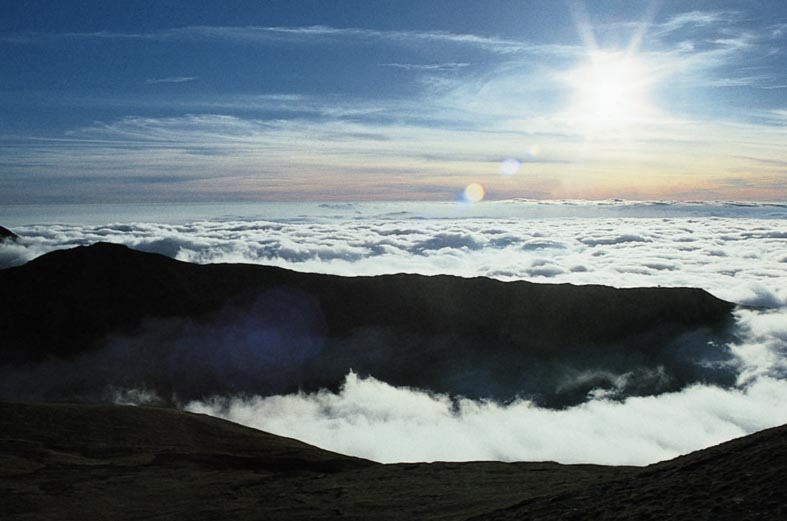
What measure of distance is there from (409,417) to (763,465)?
361 feet

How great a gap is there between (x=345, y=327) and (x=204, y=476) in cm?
9834

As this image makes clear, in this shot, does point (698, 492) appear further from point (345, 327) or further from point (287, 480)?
point (345, 327)

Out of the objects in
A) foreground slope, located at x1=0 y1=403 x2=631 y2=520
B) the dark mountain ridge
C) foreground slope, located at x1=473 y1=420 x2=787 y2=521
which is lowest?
foreground slope, located at x1=0 y1=403 x2=631 y2=520

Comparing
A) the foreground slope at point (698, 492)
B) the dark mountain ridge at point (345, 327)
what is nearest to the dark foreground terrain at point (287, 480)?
the foreground slope at point (698, 492)

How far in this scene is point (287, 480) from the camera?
108 ft

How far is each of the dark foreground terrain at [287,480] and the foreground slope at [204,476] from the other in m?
0.08

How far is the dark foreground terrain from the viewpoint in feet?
40.4

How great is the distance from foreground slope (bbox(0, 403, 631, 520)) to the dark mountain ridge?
78.9 m

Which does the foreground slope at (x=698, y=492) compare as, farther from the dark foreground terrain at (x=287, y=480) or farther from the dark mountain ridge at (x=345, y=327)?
the dark mountain ridge at (x=345, y=327)

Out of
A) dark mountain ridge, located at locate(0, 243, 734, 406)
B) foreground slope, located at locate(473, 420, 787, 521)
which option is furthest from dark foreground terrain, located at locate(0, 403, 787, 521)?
dark mountain ridge, located at locate(0, 243, 734, 406)

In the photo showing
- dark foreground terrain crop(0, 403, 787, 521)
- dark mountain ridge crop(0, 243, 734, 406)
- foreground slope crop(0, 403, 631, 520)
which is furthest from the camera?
dark mountain ridge crop(0, 243, 734, 406)

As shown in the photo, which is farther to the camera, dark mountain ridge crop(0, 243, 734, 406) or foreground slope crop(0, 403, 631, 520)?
dark mountain ridge crop(0, 243, 734, 406)

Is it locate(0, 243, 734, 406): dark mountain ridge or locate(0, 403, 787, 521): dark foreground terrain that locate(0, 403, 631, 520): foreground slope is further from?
locate(0, 243, 734, 406): dark mountain ridge

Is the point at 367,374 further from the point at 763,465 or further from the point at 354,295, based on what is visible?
the point at 763,465
